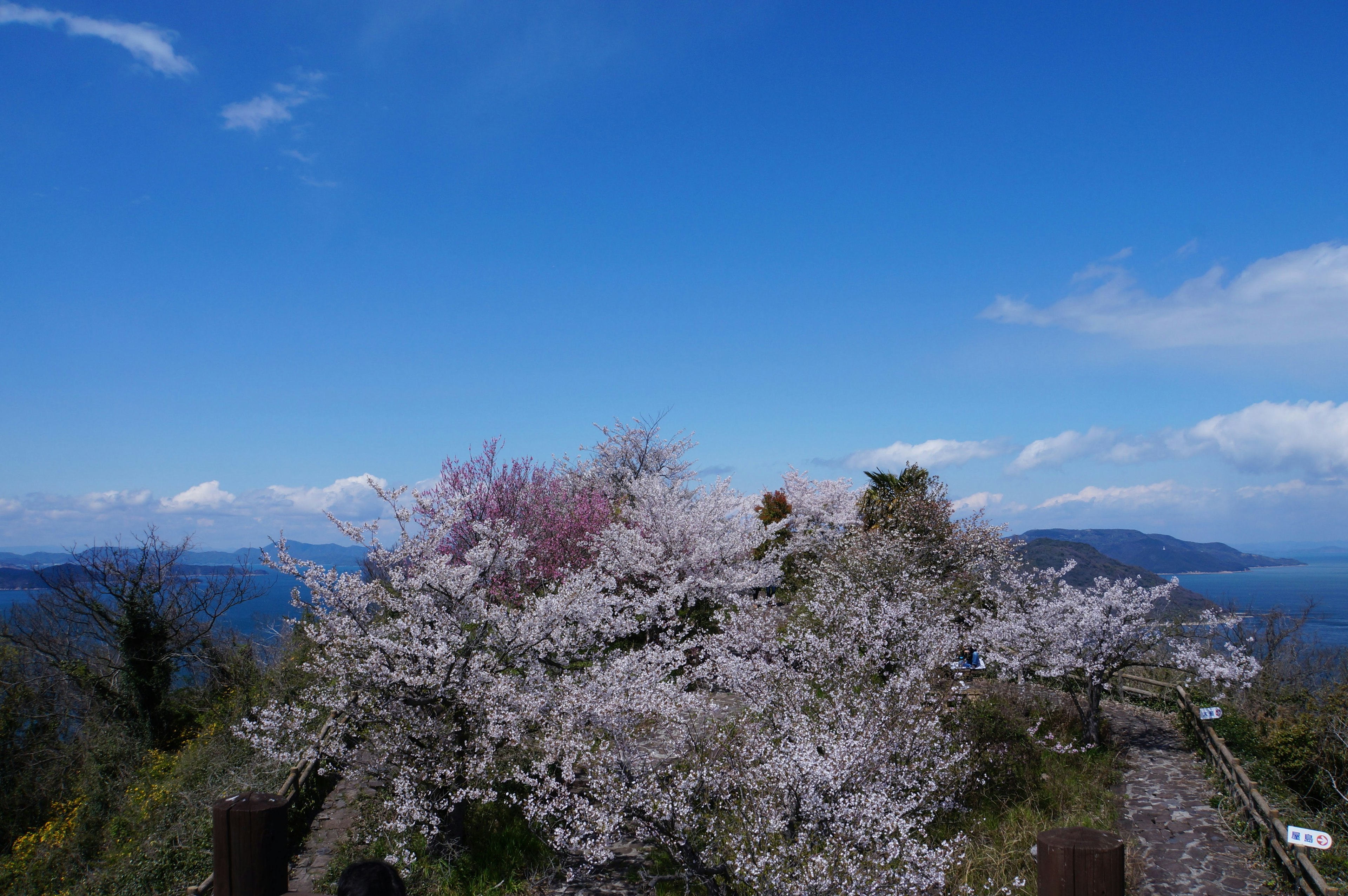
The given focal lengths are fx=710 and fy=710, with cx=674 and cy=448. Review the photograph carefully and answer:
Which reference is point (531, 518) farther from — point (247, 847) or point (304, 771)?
point (247, 847)

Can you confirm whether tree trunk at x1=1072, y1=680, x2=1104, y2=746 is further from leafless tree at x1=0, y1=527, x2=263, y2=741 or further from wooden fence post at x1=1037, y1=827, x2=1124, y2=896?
leafless tree at x1=0, y1=527, x2=263, y2=741

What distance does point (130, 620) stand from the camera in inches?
677

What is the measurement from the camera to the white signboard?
17.2ft

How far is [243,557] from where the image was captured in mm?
23359

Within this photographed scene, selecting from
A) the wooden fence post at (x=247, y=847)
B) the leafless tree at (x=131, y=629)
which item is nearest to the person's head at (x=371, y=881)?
the wooden fence post at (x=247, y=847)

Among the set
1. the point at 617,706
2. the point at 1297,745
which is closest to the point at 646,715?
the point at 617,706

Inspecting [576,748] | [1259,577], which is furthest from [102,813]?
[1259,577]

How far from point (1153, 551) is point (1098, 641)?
7581cm

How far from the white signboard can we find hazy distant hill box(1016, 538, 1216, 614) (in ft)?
38.4

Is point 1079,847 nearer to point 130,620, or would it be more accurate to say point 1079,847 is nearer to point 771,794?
point 771,794

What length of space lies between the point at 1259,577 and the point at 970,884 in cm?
11578

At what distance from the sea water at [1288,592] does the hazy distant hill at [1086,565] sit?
0.79 metres

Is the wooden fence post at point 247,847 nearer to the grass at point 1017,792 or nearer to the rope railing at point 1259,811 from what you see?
the grass at point 1017,792

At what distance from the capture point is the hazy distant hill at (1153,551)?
2657 inches
